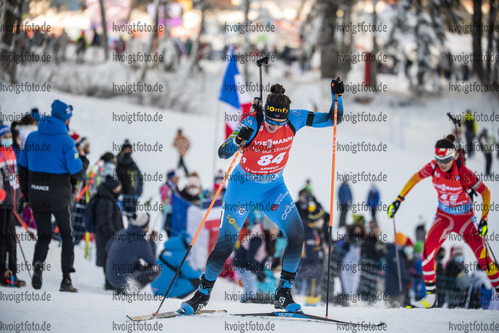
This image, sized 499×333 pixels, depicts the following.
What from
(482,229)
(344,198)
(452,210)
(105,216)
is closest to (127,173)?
(105,216)

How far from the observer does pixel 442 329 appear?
4809mm

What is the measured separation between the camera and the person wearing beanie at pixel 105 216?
7.66 m

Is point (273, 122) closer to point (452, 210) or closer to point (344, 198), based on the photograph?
point (452, 210)

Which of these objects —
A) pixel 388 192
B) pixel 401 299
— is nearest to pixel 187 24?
pixel 388 192

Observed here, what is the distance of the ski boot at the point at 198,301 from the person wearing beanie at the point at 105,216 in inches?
106

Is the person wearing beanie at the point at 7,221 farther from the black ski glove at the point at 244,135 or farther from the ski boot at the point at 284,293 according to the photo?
the ski boot at the point at 284,293

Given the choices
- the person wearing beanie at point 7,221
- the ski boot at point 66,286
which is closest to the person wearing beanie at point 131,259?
the ski boot at point 66,286

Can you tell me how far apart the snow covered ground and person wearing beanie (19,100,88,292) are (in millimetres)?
807

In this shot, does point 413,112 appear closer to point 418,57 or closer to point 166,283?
point 418,57

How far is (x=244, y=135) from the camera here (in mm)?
4992

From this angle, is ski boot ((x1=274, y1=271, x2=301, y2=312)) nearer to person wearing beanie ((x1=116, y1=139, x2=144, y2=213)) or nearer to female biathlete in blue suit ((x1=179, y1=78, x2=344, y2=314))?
female biathlete in blue suit ((x1=179, y1=78, x2=344, y2=314))

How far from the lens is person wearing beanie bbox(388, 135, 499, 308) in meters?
6.41

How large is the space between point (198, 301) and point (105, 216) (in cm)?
290

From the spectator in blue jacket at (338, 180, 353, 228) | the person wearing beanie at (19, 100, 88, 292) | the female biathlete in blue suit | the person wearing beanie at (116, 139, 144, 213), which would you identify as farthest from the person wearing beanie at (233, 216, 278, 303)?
the spectator in blue jacket at (338, 180, 353, 228)
